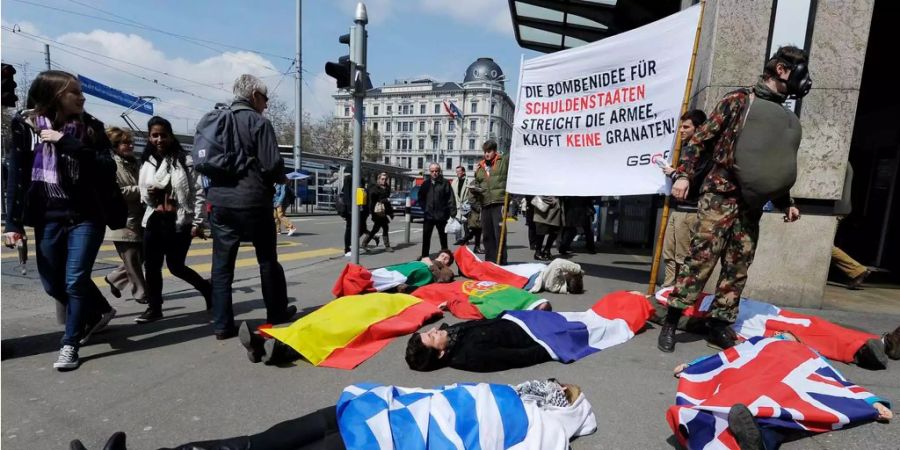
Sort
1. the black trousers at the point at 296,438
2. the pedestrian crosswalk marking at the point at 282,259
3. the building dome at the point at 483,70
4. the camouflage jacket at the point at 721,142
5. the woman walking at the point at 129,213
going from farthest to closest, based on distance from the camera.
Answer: the building dome at the point at 483,70 < the pedestrian crosswalk marking at the point at 282,259 < the woman walking at the point at 129,213 < the camouflage jacket at the point at 721,142 < the black trousers at the point at 296,438

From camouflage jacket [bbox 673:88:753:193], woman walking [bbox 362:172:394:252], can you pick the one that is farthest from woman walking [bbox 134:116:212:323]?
woman walking [bbox 362:172:394:252]

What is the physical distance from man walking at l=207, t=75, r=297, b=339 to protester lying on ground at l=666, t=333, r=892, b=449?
3.15m

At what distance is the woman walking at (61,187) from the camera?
2.91 metres

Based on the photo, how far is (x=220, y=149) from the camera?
339 centimetres

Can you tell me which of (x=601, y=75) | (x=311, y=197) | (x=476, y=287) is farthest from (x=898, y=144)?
(x=311, y=197)

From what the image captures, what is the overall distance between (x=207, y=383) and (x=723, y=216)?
3.74 meters

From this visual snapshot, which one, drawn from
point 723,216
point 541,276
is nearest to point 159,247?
point 541,276

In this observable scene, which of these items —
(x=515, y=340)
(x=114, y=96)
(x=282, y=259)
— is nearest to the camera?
(x=515, y=340)

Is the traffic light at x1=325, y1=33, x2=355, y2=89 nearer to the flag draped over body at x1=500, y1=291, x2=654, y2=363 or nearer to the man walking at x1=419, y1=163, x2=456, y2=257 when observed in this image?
the man walking at x1=419, y1=163, x2=456, y2=257

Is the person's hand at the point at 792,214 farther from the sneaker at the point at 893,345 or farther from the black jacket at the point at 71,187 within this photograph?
the black jacket at the point at 71,187

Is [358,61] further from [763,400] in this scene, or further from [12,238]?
[763,400]

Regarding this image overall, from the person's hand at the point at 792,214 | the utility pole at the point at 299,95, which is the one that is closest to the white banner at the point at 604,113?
the person's hand at the point at 792,214

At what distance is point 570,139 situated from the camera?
551cm

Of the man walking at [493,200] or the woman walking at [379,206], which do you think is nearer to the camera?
the man walking at [493,200]
